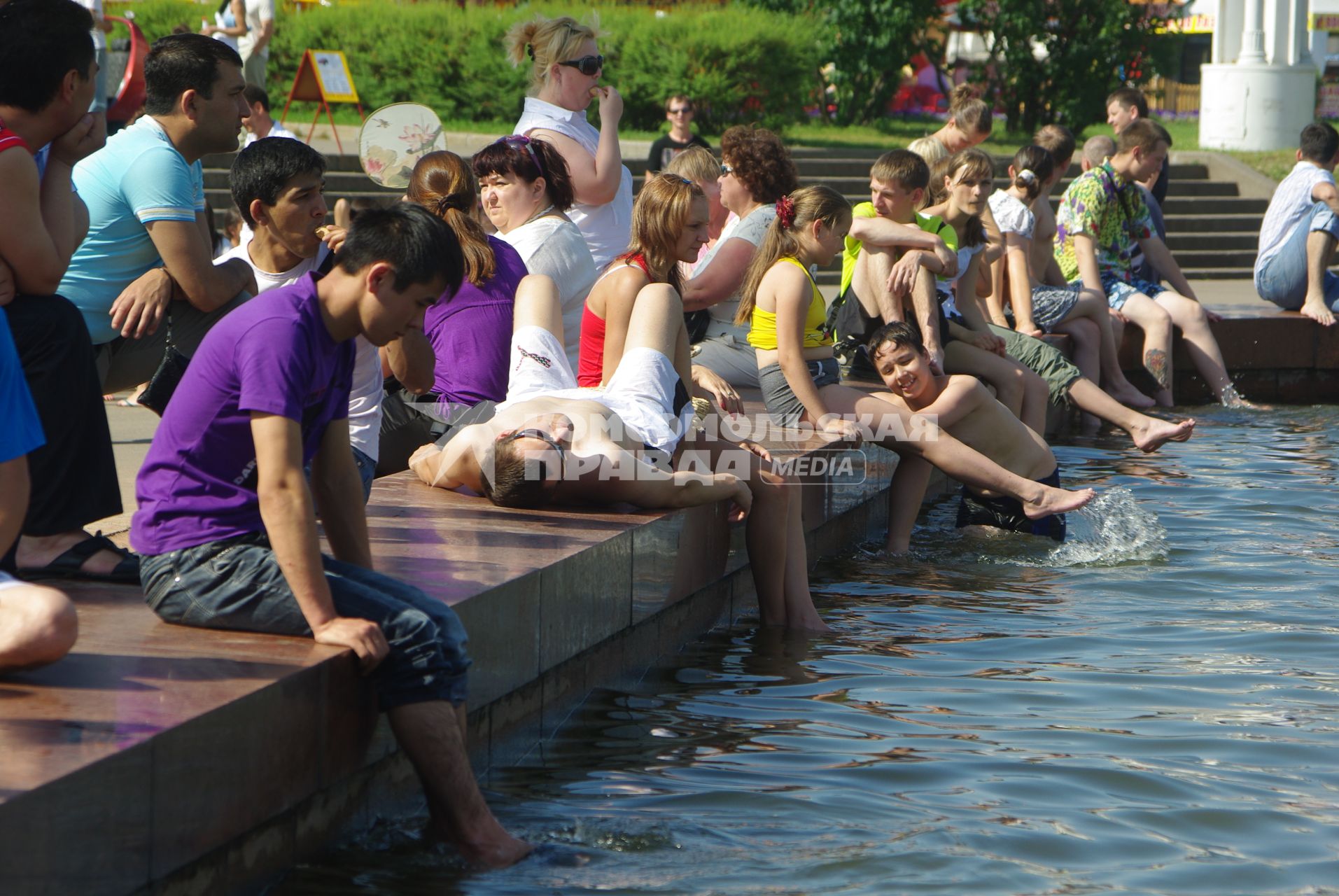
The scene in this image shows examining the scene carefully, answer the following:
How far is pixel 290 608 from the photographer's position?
3.71 m

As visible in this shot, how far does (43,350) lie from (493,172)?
8.49ft

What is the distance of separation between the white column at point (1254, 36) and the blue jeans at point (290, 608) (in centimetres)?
2176

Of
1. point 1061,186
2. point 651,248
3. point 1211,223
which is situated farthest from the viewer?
point 1061,186

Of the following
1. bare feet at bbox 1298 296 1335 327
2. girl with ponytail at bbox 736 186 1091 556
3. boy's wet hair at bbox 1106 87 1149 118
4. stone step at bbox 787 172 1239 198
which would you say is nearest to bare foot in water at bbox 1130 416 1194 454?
girl with ponytail at bbox 736 186 1091 556

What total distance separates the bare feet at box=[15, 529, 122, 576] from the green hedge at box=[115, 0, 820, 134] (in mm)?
17961

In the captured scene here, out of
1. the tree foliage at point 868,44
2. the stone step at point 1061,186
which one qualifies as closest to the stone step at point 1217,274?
the stone step at point 1061,186

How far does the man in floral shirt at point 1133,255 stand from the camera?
38.0 ft

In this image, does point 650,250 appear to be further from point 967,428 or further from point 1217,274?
point 1217,274

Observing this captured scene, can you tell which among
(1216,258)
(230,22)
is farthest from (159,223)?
(1216,258)

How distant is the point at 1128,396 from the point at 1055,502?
175 inches

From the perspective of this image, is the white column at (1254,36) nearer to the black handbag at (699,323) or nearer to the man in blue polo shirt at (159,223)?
the black handbag at (699,323)

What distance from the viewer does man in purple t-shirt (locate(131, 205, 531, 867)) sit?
361 centimetres

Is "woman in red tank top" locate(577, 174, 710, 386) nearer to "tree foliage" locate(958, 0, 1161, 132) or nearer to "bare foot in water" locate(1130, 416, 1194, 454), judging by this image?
"bare foot in water" locate(1130, 416, 1194, 454)

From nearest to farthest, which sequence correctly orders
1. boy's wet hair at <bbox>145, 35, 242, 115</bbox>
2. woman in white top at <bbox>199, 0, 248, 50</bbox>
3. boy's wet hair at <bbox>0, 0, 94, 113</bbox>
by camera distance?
boy's wet hair at <bbox>0, 0, 94, 113</bbox> < boy's wet hair at <bbox>145, 35, 242, 115</bbox> < woman in white top at <bbox>199, 0, 248, 50</bbox>
